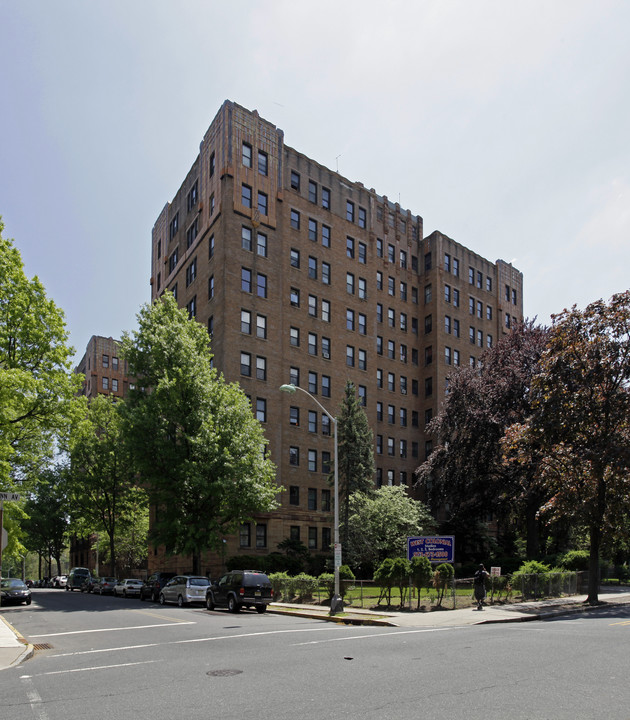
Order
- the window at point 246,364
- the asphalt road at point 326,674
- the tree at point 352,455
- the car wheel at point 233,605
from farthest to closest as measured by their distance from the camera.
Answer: the window at point 246,364, the tree at point 352,455, the car wheel at point 233,605, the asphalt road at point 326,674

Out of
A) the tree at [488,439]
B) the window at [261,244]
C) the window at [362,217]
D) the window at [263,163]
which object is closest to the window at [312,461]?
the tree at [488,439]

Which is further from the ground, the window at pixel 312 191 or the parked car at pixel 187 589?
the window at pixel 312 191

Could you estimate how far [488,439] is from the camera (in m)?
44.5

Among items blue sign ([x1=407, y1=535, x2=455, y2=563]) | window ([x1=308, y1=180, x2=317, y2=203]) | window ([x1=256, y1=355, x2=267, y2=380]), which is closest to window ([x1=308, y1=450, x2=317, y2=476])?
window ([x1=256, y1=355, x2=267, y2=380])

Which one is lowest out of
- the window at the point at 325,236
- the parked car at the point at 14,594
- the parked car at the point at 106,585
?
the parked car at the point at 106,585

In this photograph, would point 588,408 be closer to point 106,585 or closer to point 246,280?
point 246,280

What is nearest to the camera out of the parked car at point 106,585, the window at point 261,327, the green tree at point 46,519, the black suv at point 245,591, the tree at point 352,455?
the black suv at point 245,591

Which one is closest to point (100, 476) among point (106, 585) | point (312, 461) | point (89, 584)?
point (89, 584)

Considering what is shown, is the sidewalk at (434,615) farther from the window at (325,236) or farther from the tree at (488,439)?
the window at (325,236)

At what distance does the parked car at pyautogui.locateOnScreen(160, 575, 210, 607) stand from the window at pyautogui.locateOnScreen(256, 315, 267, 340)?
2171 centimetres

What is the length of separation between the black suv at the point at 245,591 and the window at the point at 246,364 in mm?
22311

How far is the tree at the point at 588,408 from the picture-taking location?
27.8m

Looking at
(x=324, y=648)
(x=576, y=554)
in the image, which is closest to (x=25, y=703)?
(x=324, y=648)

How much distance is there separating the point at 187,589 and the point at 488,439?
24.4 metres
